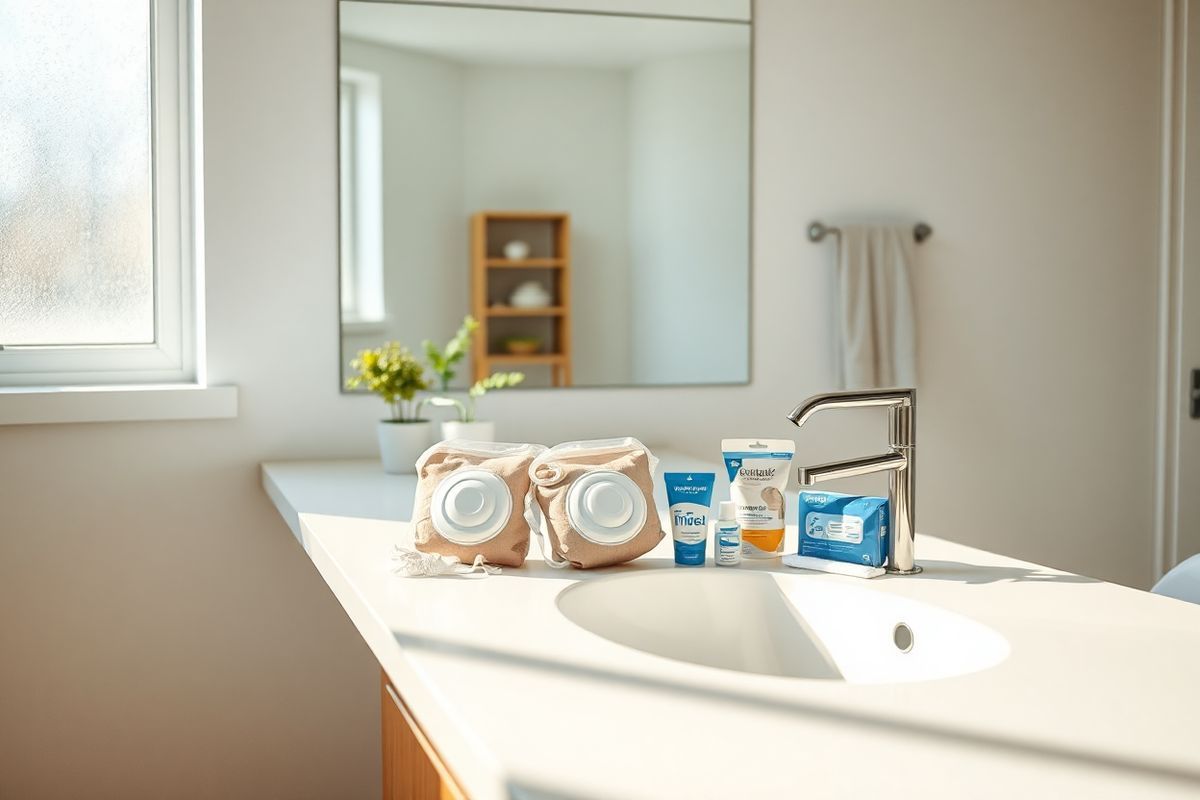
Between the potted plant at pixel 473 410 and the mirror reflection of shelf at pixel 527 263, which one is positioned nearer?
the potted plant at pixel 473 410

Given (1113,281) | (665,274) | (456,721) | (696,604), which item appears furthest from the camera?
(1113,281)

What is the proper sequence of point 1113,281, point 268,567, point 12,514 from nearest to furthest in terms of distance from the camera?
point 12,514
point 268,567
point 1113,281

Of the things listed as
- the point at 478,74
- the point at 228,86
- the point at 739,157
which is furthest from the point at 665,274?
the point at 228,86

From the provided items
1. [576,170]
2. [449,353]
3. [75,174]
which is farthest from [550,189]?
[75,174]

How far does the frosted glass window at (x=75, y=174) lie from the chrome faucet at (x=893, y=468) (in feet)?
4.89

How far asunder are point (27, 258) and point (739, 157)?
143 centimetres

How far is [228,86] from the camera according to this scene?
2.19m

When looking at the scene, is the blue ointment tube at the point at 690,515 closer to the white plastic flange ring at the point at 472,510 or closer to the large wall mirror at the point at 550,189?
the white plastic flange ring at the point at 472,510

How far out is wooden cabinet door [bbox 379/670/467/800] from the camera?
105 cm

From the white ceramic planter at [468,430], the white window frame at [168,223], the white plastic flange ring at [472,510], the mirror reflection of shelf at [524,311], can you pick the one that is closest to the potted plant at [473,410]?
the white ceramic planter at [468,430]

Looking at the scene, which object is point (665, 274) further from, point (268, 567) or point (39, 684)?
point (39, 684)

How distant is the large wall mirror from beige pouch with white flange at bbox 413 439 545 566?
1.03 m

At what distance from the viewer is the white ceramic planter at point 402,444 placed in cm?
208

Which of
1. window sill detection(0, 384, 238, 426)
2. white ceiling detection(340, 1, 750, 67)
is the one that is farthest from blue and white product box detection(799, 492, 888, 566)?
white ceiling detection(340, 1, 750, 67)
